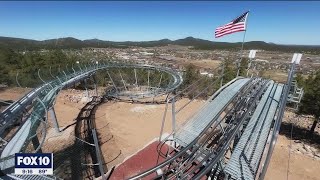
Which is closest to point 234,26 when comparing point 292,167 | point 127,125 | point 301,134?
point 292,167

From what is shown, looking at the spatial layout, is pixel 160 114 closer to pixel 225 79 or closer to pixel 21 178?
pixel 225 79

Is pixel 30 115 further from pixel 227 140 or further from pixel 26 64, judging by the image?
pixel 26 64

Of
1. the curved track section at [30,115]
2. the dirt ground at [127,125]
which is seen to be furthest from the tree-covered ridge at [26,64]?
the curved track section at [30,115]

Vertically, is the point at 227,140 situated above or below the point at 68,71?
above

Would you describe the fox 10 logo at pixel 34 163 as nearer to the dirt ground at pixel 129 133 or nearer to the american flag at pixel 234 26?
the dirt ground at pixel 129 133

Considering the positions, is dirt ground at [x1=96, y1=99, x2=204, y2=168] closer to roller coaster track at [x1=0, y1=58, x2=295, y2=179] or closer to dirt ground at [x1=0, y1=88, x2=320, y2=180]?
dirt ground at [x1=0, y1=88, x2=320, y2=180]

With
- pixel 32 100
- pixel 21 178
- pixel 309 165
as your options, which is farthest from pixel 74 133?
pixel 309 165
